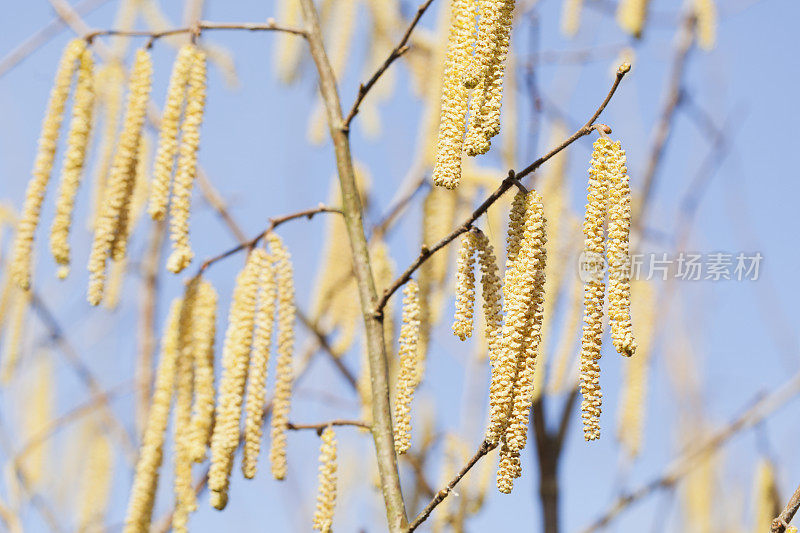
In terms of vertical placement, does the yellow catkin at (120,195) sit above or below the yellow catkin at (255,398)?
above

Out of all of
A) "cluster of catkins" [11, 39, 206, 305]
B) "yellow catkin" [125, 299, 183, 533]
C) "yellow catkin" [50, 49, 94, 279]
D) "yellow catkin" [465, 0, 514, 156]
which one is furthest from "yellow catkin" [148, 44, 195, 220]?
"yellow catkin" [465, 0, 514, 156]

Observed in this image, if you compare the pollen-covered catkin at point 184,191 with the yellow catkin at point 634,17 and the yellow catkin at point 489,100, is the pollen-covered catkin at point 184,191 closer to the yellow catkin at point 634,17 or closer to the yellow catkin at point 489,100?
the yellow catkin at point 489,100

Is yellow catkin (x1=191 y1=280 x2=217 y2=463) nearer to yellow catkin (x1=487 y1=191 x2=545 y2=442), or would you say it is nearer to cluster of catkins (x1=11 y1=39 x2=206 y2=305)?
cluster of catkins (x1=11 y1=39 x2=206 y2=305)

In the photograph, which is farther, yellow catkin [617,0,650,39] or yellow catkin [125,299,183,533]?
yellow catkin [617,0,650,39]

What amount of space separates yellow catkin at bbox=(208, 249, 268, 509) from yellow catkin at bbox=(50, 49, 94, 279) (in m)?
0.30

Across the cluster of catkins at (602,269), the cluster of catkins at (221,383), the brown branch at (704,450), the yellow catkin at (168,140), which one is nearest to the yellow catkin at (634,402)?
the brown branch at (704,450)

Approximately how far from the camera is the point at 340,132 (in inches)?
58.0

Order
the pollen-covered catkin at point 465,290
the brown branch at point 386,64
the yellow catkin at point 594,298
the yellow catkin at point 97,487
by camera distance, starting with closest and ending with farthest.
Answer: the yellow catkin at point 594,298 < the pollen-covered catkin at point 465,290 < the brown branch at point 386,64 < the yellow catkin at point 97,487

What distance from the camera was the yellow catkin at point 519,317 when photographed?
1.08 m

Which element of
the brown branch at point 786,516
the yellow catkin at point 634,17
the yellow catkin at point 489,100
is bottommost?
the brown branch at point 786,516

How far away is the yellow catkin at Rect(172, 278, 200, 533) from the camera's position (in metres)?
1.48

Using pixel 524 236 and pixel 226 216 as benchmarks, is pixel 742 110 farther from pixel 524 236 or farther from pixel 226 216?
pixel 524 236

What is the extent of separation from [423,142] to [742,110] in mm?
1336

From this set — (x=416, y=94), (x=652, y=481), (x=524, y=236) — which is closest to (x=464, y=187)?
(x=416, y=94)
